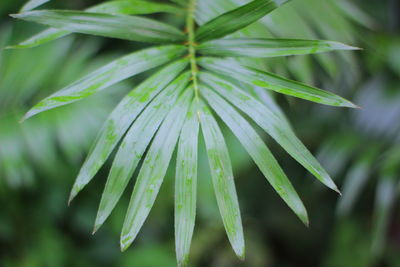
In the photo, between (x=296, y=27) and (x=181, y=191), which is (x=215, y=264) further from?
(x=181, y=191)

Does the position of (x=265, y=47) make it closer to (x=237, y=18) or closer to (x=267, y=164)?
(x=237, y=18)

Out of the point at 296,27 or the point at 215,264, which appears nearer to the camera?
the point at 296,27

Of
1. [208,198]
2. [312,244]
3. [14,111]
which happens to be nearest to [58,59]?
[14,111]

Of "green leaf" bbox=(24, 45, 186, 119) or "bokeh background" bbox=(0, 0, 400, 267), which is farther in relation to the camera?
"bokeh background" bbox=(0, 0, 400, 267)

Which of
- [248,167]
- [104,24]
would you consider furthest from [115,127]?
[248,167]

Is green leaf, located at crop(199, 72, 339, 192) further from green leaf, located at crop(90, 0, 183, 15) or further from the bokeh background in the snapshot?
the bokeh background

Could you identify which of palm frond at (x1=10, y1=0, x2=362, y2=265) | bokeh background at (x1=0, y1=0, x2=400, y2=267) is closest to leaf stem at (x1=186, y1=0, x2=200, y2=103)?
palm frond at (x1=10, y1=0, x2=362, y2=265)

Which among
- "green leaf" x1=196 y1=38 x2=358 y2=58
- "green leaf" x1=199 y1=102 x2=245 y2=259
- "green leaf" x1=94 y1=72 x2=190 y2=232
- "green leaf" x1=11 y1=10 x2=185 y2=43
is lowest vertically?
"green leaf" x1=199 y1=102 x2=245 y2=259
